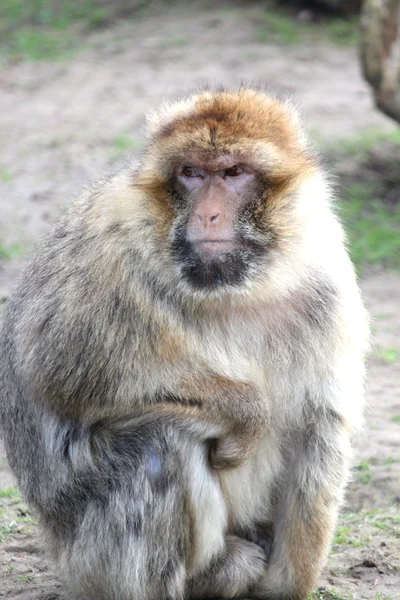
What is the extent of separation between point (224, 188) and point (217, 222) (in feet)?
0.47

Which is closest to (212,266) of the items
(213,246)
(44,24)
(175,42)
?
(213,246)

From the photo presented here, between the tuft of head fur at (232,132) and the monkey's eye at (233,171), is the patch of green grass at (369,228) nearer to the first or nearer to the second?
the tuft of head fur at (232,132)

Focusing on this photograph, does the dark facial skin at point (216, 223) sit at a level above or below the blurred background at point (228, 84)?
above

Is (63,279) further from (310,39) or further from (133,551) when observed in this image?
(310,39)

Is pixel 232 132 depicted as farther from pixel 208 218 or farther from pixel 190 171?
pixel 208 218

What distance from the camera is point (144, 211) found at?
3.97 meters

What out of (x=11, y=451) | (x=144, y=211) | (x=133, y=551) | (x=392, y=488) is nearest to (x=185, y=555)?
(x=133, y=551)

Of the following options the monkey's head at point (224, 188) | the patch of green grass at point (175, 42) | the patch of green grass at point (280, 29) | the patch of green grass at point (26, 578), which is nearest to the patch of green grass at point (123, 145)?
the patch of green grass at point (175, 42)

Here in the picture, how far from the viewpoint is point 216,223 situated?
3.74m

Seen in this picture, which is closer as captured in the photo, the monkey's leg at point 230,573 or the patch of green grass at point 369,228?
Result: the monkey's leg at point 230,573

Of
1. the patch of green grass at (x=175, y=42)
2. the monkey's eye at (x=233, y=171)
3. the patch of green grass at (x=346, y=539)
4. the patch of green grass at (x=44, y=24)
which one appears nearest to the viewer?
the monkey's eye at (x=233, y=171)

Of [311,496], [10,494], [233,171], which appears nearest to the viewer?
[233,171]

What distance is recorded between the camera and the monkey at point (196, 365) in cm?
389

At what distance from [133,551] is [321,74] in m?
7.88
